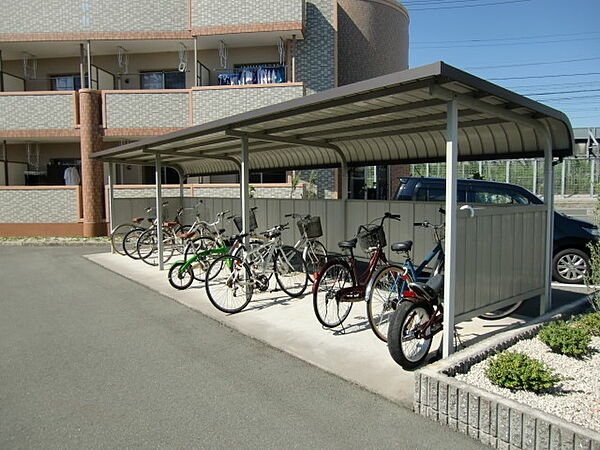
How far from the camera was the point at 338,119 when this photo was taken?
5.28 meters

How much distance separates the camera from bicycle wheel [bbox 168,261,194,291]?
23.3ft

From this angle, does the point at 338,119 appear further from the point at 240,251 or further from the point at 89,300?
the point at 89,300

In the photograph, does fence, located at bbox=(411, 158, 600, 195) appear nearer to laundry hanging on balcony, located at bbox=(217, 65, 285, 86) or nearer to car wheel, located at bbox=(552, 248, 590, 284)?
laundry hanging on balcony, located at bbox=(217, 65, 285, 86)

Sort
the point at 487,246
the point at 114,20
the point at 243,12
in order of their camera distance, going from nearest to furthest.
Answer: the point at 487,246 → the point at 243,12 → the point at 114,20

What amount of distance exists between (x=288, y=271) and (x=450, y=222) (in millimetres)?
3287

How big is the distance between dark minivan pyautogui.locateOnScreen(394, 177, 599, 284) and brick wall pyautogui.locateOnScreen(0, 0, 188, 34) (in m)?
10.6

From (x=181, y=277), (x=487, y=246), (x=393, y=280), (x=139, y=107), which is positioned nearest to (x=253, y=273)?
(x=181, y=277)

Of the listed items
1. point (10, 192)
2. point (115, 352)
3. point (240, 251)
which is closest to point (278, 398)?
point (115, 352)

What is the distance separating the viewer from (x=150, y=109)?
47.4 feet

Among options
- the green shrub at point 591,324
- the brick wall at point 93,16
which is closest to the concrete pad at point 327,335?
the green shrub at point 591,324

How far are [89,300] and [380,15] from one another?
14.9 m

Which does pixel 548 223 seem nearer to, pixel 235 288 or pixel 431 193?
pixel 431 193

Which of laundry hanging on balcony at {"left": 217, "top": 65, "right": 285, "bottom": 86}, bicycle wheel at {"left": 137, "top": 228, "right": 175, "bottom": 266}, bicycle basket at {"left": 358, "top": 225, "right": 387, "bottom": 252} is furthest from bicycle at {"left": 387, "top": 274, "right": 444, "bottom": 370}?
laundry hanging on balcony at {"left": 217, "top": 65, "right": 285, "bottom": 86}

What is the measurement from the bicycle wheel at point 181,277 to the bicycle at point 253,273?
57 cm
